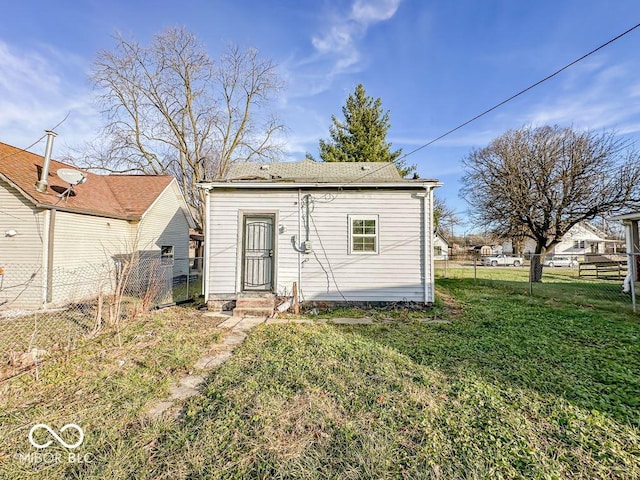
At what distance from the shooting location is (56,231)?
812 cm

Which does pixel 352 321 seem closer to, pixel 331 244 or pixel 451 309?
pixel 331 244

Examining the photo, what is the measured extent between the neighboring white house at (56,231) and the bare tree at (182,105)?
8420 millimetres

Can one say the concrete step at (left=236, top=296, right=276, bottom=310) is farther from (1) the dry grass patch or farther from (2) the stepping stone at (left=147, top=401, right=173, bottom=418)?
(2) the stepping stone at (left=147, top=401, right=173, bottom=418)

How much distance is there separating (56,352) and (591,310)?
427 inches

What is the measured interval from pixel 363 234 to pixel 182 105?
1921 cm

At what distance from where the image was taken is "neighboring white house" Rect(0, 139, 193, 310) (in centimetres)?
769

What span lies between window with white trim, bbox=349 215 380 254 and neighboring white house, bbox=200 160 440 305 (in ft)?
0.09

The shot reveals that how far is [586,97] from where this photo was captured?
8.76 m

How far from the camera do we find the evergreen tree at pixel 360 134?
20812 mm

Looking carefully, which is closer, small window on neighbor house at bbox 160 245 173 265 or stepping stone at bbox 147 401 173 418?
stepping stone at bbox 147 401 173 418

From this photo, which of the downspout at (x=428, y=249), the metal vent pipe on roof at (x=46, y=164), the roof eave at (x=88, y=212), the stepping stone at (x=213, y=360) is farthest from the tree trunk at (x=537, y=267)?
the metal vent pipe on roof at (x=46, y=164)

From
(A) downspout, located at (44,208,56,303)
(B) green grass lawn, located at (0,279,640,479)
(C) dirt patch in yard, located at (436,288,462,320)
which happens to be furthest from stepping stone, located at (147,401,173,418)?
(A) downspout, located at (44,208,56,303)

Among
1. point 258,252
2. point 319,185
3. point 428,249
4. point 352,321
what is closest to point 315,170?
point 319,185

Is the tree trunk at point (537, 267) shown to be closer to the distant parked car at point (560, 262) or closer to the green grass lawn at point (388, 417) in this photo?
the green grass lawn at point (388, 417)
